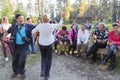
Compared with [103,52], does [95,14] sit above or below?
below

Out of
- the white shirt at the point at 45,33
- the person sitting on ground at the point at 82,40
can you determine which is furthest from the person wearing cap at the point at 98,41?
the white shirt at the point at 45,33

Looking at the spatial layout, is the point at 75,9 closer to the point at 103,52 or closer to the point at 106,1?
the point at 106,1

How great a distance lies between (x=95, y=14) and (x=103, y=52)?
212 feet

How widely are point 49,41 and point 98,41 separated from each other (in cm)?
265

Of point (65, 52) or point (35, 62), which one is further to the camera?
point (65, 52)

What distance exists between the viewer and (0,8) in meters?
33.0

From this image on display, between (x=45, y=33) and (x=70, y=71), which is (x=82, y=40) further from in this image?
(x=45, y=33)

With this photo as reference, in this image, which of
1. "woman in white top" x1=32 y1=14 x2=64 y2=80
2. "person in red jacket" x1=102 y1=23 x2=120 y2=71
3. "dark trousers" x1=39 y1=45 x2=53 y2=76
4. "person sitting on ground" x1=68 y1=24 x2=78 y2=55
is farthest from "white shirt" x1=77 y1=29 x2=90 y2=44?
"woman in white top" x1=32 y1=14 x2=64 y2=80

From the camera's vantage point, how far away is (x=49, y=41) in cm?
609

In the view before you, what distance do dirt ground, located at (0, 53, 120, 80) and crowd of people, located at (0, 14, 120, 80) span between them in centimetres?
29

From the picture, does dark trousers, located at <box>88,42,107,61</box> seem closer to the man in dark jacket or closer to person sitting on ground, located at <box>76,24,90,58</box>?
person sitting on ground, located at <box>76,24,90,58</box>

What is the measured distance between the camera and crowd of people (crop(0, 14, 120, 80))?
6129 millimetres

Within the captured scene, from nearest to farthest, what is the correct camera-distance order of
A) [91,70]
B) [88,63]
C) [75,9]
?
[91,70] → [88,63] → [75,9]

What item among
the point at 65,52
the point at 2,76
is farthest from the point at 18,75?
the point at 65,52
